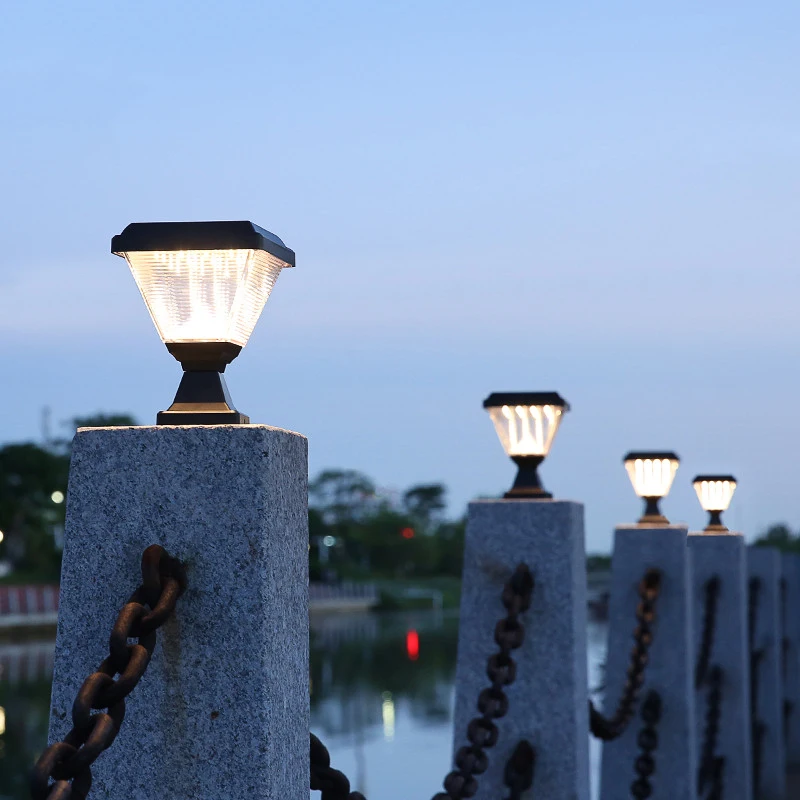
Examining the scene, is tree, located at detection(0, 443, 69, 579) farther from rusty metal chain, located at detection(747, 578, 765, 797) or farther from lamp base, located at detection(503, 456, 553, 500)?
lamp base, located at detection(503, 456, 553, 500)

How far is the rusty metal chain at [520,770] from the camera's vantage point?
5297 millimetres

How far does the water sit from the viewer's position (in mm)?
31984

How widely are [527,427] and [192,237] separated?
3.02 metres

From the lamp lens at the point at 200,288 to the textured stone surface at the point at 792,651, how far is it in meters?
15.0

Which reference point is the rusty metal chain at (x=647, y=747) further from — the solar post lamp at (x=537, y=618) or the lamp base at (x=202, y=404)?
the lamp base at (x=202, y=404)

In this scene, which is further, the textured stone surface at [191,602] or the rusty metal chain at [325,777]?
the rusty metal chain at [325,777]

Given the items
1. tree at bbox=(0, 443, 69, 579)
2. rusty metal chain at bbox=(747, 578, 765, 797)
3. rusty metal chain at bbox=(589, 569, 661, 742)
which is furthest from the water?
rusty metal chain at bbox=(589, 569, 661, 742)

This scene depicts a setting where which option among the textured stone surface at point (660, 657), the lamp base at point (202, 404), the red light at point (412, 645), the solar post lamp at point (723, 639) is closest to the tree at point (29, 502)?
the red light at point (412, 645)

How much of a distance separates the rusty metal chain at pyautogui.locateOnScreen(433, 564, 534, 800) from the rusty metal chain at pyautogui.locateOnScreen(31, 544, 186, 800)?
6.30ft

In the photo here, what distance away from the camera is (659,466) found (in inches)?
321

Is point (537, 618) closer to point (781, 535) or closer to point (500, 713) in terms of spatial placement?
point (500, 713)

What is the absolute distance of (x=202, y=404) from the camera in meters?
2.87

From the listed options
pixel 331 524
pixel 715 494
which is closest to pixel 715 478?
pixel 715 494

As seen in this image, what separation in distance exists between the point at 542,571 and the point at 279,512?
271 cm
